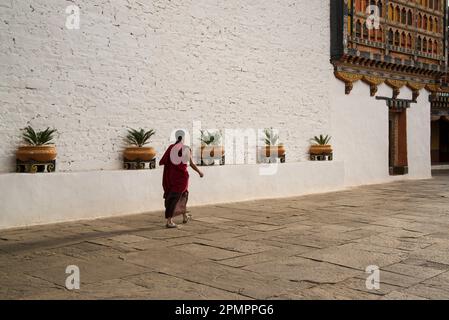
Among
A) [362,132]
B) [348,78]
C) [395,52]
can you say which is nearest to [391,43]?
[395,52]

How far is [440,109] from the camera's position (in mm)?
18547

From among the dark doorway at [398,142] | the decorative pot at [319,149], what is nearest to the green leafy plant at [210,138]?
the decorative pot at [319,149]

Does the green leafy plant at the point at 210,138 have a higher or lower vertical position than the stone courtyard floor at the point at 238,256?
higher

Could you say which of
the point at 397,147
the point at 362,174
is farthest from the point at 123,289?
the point at 397,147

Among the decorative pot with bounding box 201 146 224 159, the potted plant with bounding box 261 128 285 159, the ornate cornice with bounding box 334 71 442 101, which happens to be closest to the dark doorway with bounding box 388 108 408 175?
the ornate cornice with bounding box 334 71 442 101

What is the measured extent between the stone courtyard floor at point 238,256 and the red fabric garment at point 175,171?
0.57 metres

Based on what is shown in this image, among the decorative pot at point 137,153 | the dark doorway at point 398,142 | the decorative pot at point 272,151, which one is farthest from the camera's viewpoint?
the dark doorway at point 398,142

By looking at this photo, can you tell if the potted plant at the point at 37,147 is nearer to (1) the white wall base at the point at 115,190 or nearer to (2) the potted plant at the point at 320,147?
(1) the white wall base at the point at 115,190

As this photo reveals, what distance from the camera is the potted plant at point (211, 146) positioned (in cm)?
921

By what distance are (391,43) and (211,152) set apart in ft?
26.7

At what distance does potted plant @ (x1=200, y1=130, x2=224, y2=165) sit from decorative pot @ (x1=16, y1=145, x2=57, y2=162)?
3.13 meters

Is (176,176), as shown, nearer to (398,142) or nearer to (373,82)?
(373,82)

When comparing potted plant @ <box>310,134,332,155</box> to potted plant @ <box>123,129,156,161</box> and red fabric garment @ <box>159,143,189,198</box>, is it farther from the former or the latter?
red fabric garment @ <box>159,143,189,198</box>

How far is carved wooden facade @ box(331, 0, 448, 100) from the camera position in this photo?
12.6 meters
